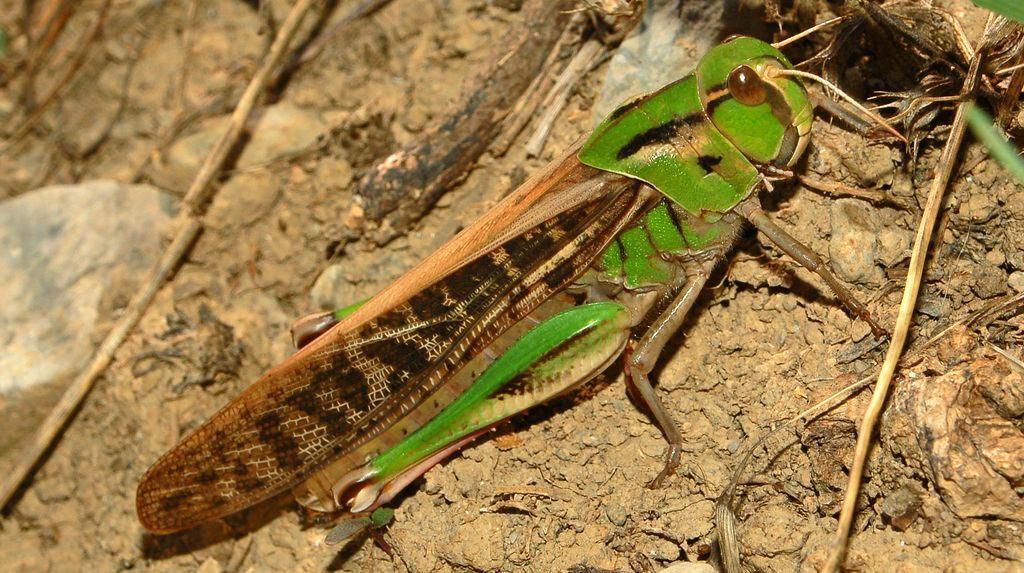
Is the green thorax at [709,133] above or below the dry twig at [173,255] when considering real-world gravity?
above

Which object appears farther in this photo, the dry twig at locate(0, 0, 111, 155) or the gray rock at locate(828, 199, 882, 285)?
the dry twig at locate(0, 0, 111, 155)

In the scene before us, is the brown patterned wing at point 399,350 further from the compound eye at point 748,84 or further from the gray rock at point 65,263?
the gray rock at point 65,263

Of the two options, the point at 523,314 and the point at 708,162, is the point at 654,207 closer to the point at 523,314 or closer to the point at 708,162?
the point at 708,162

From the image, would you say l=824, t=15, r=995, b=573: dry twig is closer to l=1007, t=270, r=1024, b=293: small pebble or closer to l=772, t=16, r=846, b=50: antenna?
l=1007, t=270, r=1024, b=293: small pebble

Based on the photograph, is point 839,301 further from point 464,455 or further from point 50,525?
point 50,525

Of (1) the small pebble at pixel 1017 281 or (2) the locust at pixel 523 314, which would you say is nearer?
(1) the small pebble at pixel 1017 281

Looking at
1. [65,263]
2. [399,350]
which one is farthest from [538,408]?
[65,263]

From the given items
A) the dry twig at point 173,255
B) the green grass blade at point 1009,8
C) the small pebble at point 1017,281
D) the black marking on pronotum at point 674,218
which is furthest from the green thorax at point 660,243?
the dry twig at point 173,255

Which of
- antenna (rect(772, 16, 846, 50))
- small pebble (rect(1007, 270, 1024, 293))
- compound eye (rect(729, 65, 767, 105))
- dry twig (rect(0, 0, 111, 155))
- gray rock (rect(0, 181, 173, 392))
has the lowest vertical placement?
gray rock (rect(0, 181, 173, 392))

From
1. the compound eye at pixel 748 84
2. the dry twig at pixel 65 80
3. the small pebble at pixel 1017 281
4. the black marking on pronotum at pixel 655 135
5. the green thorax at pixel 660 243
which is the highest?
the compound eye at pixel 748 84

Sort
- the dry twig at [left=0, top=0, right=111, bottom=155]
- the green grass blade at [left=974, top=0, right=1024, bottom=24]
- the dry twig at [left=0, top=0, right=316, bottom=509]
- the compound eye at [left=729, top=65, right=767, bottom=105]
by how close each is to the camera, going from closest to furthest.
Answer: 1. the green grass blade at [left=974, top=0, right=1024, bottom=24]
2. the compound eye at [left=729, top=65, right=767, bottom=105]
3. the dry twig at [left=0, top=0, right=316, bottom=509]
4. the dry twig at [left=0, top=0, right=111, bottom=155]

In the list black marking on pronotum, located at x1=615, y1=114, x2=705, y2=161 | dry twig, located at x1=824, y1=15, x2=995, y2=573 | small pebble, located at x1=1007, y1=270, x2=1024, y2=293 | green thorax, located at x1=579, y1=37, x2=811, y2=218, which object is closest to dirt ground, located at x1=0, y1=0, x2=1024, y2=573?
small pebble, located at x1=1007, y1=270, x2=1024, y2=293
